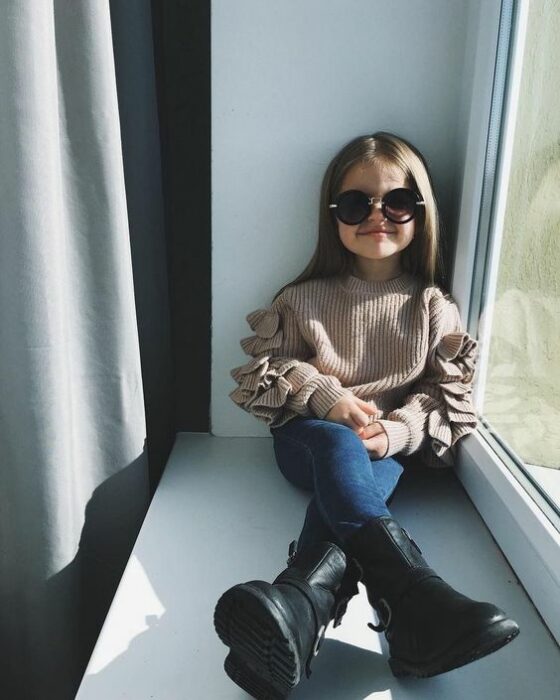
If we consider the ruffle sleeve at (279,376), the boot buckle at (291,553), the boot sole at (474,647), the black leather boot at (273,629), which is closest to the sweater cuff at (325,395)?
→ the ruffle sleeve at (279,376)

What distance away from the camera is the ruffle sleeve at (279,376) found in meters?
1.19

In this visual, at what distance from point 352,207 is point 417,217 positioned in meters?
0.14

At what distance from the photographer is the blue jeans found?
919mm

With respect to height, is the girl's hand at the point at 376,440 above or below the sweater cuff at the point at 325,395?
below

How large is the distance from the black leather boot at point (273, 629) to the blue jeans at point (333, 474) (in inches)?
4.9

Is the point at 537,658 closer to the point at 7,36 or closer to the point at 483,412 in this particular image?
the point at 483,412

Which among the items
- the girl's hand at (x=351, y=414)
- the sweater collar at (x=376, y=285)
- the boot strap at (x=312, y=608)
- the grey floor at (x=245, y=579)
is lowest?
the grey floor at (x=245, y=579)

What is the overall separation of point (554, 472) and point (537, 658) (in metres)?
0.25

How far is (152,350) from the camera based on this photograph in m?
1.37

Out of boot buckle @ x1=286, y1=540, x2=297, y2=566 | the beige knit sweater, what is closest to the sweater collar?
the beige knit sweater

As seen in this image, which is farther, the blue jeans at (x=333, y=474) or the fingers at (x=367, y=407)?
the fingers at (x=367, y=407)

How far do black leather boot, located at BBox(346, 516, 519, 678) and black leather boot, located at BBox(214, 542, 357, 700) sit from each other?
0.07m

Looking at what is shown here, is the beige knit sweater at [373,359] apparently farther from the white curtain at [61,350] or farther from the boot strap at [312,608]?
the boot strap at [312,608]

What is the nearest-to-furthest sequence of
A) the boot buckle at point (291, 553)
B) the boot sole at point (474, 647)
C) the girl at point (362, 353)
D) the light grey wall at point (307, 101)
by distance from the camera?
the boot sole at point (474, 647)
the boot buckle at point (291, 553)
the girl at point (362, 353)
the light grey wall at point (307, 101)
